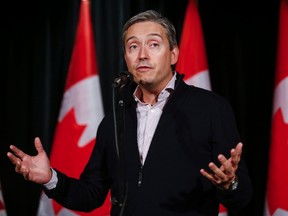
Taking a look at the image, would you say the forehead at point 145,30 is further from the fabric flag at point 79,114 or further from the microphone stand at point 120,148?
→ the fabric flag at point 79,114

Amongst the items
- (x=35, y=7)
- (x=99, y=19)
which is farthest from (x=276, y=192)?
(x=35, y=7)

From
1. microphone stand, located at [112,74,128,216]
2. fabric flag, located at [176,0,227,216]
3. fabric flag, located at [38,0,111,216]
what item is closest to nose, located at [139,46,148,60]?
microphone stand, located at [112,74,128,216]

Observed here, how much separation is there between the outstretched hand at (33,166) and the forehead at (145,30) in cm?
57

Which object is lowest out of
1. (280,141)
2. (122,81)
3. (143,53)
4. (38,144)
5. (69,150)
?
(69,150)

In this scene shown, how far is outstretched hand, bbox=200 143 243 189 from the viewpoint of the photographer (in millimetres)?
1319

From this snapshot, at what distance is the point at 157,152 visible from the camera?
5.29 feet

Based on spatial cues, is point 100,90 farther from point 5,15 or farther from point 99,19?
point 5,15

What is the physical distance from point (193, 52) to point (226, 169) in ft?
5.29

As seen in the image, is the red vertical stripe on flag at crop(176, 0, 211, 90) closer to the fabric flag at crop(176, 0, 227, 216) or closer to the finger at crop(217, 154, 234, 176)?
the fabric flag at crop(176, 0, 227, 216)

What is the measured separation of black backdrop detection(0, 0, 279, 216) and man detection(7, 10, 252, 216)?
1.26 metres

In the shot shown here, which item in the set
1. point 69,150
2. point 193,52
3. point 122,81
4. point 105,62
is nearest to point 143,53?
point 122,81

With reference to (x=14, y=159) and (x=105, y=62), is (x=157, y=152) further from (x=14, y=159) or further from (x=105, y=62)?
(x=105, y=62)

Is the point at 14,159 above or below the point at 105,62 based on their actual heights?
below

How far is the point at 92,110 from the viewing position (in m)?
2.88
